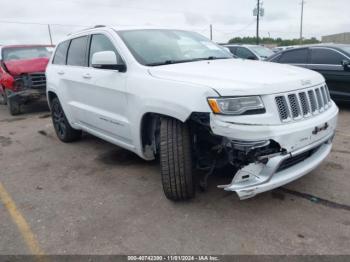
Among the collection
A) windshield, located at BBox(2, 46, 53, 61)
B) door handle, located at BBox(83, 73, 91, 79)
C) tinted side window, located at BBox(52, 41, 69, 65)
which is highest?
tinted side window, located at BBox(52, 41, 69, 65)

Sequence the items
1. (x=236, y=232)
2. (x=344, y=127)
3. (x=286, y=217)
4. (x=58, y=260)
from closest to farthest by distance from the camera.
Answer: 1. (x=58, y=260)
2. (x=236, y=232)
3. (x=286, y=217)
4. (x=344, y=127)

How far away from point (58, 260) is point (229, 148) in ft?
5.28

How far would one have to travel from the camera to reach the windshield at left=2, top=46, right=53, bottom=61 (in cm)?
977

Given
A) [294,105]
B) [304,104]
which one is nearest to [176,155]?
[294,105]

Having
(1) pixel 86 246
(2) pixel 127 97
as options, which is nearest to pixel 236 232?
(1) pixel 86 246

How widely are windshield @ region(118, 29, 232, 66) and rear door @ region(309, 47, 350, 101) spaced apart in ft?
12.3

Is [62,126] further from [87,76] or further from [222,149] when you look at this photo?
[222,149]

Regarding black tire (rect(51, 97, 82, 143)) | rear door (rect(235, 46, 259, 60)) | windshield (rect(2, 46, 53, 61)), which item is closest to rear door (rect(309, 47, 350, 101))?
rear door (rect(235, 46, 259, 60))

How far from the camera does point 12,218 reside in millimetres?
3266

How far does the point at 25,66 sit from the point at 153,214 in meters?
7.27

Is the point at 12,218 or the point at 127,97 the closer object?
the point at 12,218

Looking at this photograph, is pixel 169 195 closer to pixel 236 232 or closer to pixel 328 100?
pixel 236 232

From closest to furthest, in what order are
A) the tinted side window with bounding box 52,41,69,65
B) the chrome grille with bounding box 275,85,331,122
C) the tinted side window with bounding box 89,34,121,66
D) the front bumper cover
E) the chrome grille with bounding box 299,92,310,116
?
the front bumper cover
the chrome grille with bounding box 275,85,331,122
the chrome grille with bounding box 299,92,310,116
the tinted side window with bounding box 89,34,121,66
the tinted side window with bounding box 52,41,69,65

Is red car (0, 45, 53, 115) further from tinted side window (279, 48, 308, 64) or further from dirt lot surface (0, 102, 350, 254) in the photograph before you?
tinted side window (279, 48, 308, 64)
